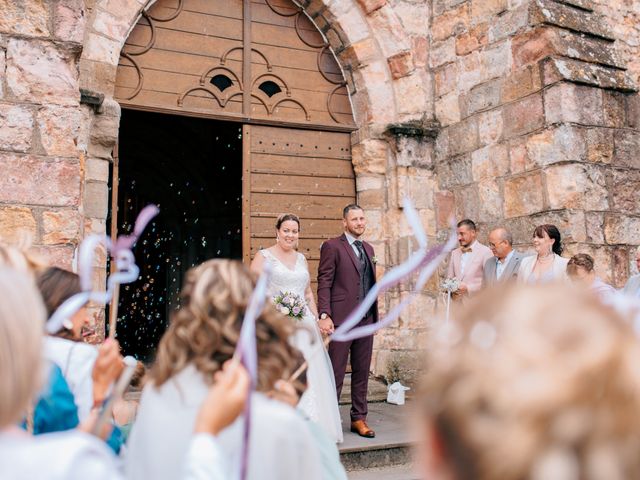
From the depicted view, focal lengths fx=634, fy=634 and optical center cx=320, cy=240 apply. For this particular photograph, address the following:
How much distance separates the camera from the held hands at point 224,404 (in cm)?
119

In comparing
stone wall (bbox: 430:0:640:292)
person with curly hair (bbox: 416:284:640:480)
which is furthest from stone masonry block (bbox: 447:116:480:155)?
person with curly hair (bbox: 416:284:640:480)

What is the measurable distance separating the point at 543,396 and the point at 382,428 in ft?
14.9

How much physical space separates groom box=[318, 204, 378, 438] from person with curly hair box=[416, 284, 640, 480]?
4132mm

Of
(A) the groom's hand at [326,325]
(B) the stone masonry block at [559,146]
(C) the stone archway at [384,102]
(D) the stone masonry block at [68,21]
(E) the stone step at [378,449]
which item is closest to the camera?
(D) the stone masonry block at [68,21]

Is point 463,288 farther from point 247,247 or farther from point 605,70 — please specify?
point 605,70

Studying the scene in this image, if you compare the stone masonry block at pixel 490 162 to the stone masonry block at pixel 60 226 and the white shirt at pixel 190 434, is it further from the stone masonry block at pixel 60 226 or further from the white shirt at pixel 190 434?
the white shirt at pixel 190 434

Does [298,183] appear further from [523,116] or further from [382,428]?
[382,428]

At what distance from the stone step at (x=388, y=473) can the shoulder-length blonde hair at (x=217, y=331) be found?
2949 millimetres

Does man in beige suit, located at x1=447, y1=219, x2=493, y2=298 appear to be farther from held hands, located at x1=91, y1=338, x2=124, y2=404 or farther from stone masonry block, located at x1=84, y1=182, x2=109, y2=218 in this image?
held hands, located at x1=91, y1=338, x2=124, y2=404

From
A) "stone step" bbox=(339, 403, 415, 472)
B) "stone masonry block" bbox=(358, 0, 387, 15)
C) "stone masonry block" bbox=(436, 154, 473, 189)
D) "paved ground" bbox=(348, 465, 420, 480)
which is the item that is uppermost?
"stone masonry block" bbox=(358, 0, 387, 15)

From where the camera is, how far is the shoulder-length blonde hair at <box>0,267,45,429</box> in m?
0.82

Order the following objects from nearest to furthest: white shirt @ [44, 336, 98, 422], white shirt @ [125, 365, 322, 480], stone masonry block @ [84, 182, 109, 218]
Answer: white shirt @ [125, 365, 322, 480]
white shirt @ [44, 336, 98, 422]
stone masonry block @ [84, 182, 109, 218]

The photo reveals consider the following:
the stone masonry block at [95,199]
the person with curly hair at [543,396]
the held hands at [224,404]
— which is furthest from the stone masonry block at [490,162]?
Result: the person with curly hair at [543,396]

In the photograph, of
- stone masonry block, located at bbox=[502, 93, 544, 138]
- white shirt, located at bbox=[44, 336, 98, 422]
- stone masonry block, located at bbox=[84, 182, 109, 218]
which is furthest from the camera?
stone masonry block, located at bbox=[502, 93, 544, 138]
